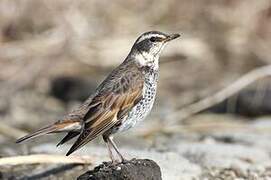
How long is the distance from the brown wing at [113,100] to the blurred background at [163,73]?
2.16 feet

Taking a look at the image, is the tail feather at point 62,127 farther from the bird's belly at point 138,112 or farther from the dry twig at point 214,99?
the dry twig at point 214,99

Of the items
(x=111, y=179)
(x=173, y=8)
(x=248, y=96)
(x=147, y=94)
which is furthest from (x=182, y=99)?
(x=111, y=179)

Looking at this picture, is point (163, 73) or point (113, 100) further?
point (163, 73)

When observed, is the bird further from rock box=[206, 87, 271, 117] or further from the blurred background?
rock box=[206, 87, 271, 117]

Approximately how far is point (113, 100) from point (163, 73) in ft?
17.3

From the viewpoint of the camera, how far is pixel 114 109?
6164 millimetres

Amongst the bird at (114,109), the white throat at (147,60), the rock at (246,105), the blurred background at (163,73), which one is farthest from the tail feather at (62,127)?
the rock at (246,105)

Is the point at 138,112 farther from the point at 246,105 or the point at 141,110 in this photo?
the point at 246,105

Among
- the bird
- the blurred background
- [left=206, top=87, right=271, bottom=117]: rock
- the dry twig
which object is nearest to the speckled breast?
the bird

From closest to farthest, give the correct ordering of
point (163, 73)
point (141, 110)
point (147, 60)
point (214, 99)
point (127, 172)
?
point (127, 172) → point (141, 110) → point (147, 60) → point (214, 99) → point (163, 73)

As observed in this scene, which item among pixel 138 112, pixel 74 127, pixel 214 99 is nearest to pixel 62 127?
pixel 74 127

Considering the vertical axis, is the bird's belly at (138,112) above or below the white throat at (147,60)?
below

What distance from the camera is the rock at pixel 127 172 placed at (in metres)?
5.38

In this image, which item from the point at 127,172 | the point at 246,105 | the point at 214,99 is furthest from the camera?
the point at 246,105
